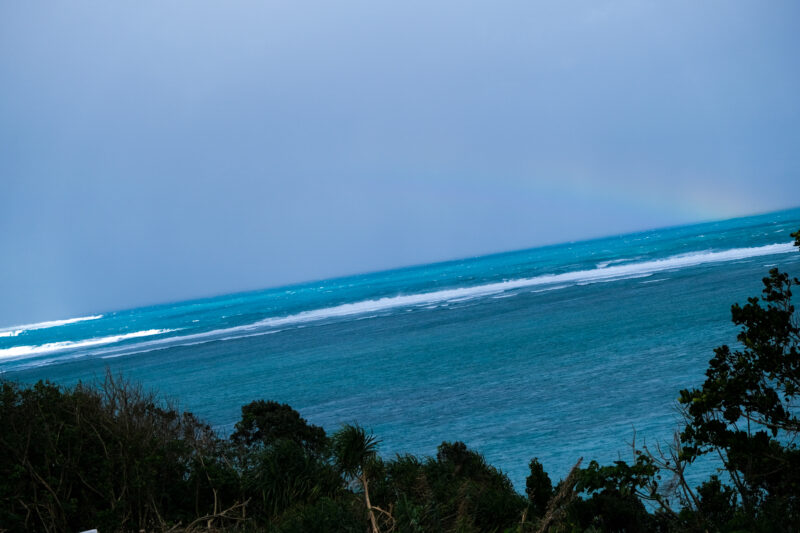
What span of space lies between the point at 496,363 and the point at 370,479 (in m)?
18.6

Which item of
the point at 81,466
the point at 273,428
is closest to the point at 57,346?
the point at 273,428

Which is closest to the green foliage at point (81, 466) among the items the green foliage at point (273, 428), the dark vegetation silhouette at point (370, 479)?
the dark vegetation silhouette at point (370, 479)

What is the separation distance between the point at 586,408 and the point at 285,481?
11.8 metres

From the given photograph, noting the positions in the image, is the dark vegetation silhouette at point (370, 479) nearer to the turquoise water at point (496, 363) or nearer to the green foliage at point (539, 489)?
the green foliage at point (539, 489)

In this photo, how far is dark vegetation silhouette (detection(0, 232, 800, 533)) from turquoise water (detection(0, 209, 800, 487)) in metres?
4.70

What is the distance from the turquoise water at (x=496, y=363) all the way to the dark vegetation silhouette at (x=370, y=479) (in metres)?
4.70

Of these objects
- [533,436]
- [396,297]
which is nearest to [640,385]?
[533,436]

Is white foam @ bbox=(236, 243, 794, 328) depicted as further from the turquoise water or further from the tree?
the tree

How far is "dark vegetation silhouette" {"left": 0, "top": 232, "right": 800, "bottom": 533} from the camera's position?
721cm

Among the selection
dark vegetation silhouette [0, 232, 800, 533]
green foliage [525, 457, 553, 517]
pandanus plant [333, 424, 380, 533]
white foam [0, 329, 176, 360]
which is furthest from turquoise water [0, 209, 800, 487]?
A: white foam [0, 329, 176, 360]

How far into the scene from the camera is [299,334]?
5275 cm

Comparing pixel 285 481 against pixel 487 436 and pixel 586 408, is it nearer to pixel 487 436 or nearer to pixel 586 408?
pixel 487 436

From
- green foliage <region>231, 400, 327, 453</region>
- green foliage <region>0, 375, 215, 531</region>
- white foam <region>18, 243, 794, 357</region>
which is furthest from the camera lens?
white foam <region>18, 243, 794, 357</region>

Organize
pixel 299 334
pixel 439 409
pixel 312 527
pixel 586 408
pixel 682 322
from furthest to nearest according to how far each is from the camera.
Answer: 1. pixel 299 334
2. pixel 682 322
3. pixel 439 409
4. pixel 586 408
5. pixel 312 527
